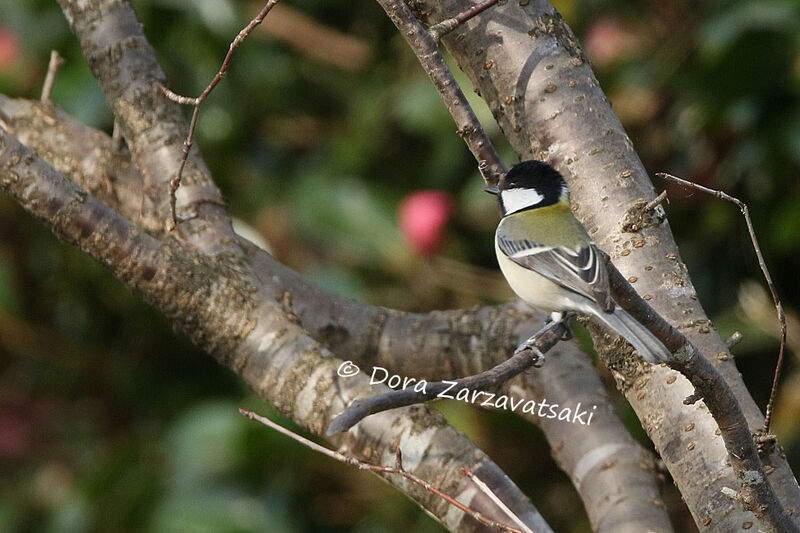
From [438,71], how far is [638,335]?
12.5 inches

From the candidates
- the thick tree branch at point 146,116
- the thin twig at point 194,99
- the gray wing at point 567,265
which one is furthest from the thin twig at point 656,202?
the thick tree branch at point 146,116

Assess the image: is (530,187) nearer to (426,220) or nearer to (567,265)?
(567,265)

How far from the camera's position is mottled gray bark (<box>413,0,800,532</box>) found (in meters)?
0.92

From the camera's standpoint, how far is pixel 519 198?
113cm

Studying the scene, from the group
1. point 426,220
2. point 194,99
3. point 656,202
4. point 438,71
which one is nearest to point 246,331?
point 194,99

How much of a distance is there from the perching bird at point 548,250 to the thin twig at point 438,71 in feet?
0.26

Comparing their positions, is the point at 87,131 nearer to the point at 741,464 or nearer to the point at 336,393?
the point at 336,393

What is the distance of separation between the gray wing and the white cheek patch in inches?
1.6

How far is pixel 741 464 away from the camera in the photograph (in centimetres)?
77

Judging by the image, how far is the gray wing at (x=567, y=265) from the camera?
0.83 metres

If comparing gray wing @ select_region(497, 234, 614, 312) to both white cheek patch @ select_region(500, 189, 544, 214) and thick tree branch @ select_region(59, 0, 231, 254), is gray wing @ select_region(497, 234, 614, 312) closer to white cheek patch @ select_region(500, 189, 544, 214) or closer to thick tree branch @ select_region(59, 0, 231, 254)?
white cheek patch @ select_region(500, 189, 544, 214)

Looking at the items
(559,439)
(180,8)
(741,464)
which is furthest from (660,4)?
(741,464)

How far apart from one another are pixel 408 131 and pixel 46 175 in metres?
1.33

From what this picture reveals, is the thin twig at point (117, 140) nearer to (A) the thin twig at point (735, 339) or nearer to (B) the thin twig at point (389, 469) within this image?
(B) the thin twig at point (389, 469)
